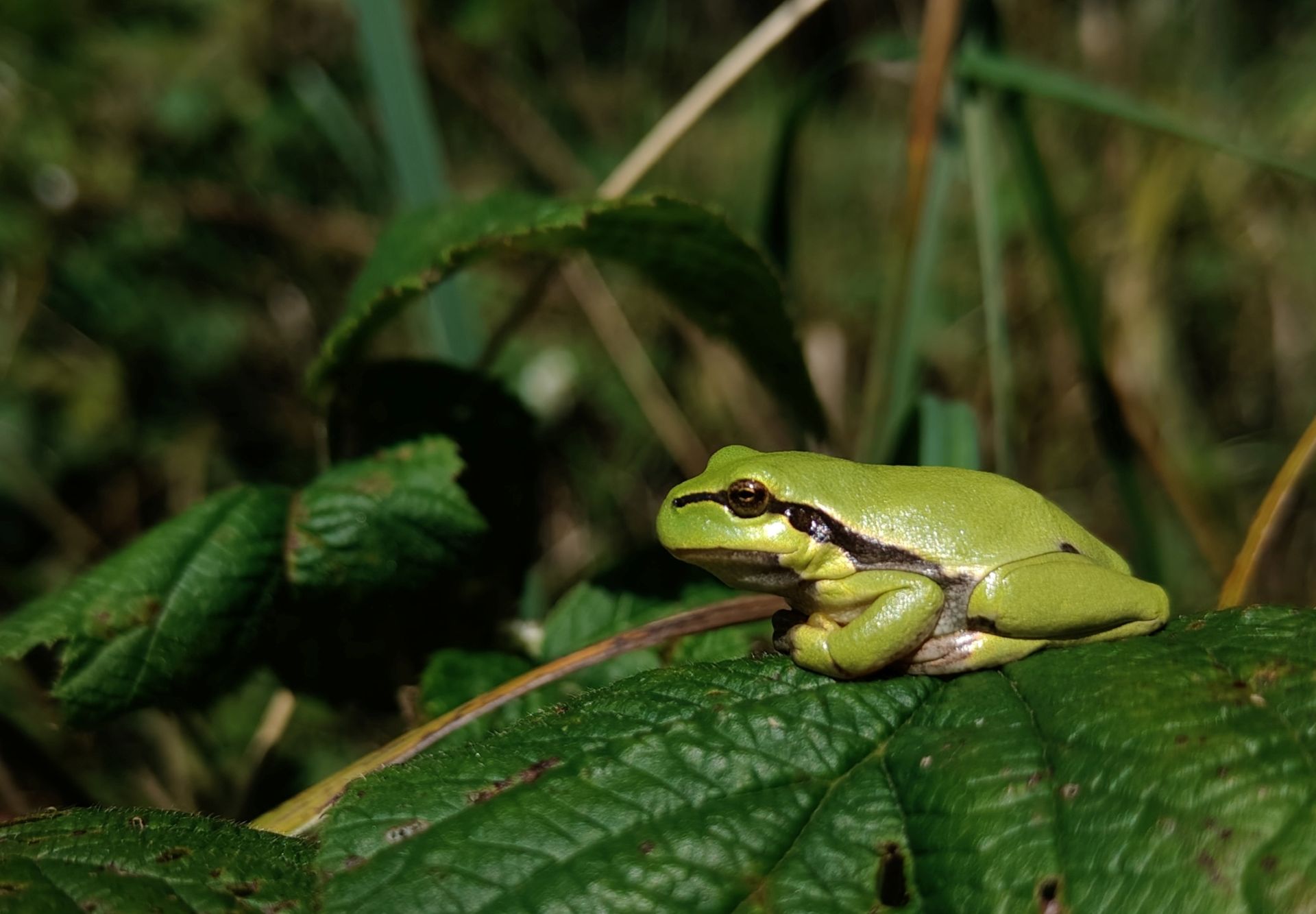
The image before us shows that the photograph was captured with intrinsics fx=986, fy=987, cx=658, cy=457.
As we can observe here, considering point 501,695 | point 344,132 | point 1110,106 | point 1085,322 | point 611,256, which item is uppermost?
point 344,132

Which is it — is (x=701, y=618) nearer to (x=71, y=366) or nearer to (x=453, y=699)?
(x=453, y=699)

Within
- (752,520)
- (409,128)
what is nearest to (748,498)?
(752,520)

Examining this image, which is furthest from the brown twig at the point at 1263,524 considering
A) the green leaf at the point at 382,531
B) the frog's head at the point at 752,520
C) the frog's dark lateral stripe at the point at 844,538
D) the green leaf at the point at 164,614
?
the green leaf at the point at 164,614

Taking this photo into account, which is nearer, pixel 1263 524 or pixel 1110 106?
pixel 1263 524

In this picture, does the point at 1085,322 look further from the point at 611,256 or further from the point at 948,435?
the point at 611,256

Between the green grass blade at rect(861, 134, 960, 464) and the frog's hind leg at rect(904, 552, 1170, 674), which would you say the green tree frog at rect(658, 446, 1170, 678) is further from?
the green grass blade at rect(861, 134, 960, 464)

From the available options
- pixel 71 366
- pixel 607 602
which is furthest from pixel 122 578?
pixel 71 366

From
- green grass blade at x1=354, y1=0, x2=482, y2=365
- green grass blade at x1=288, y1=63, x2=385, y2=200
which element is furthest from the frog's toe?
green grass blade at x1=288, y1=63, x2=385, y2=200
